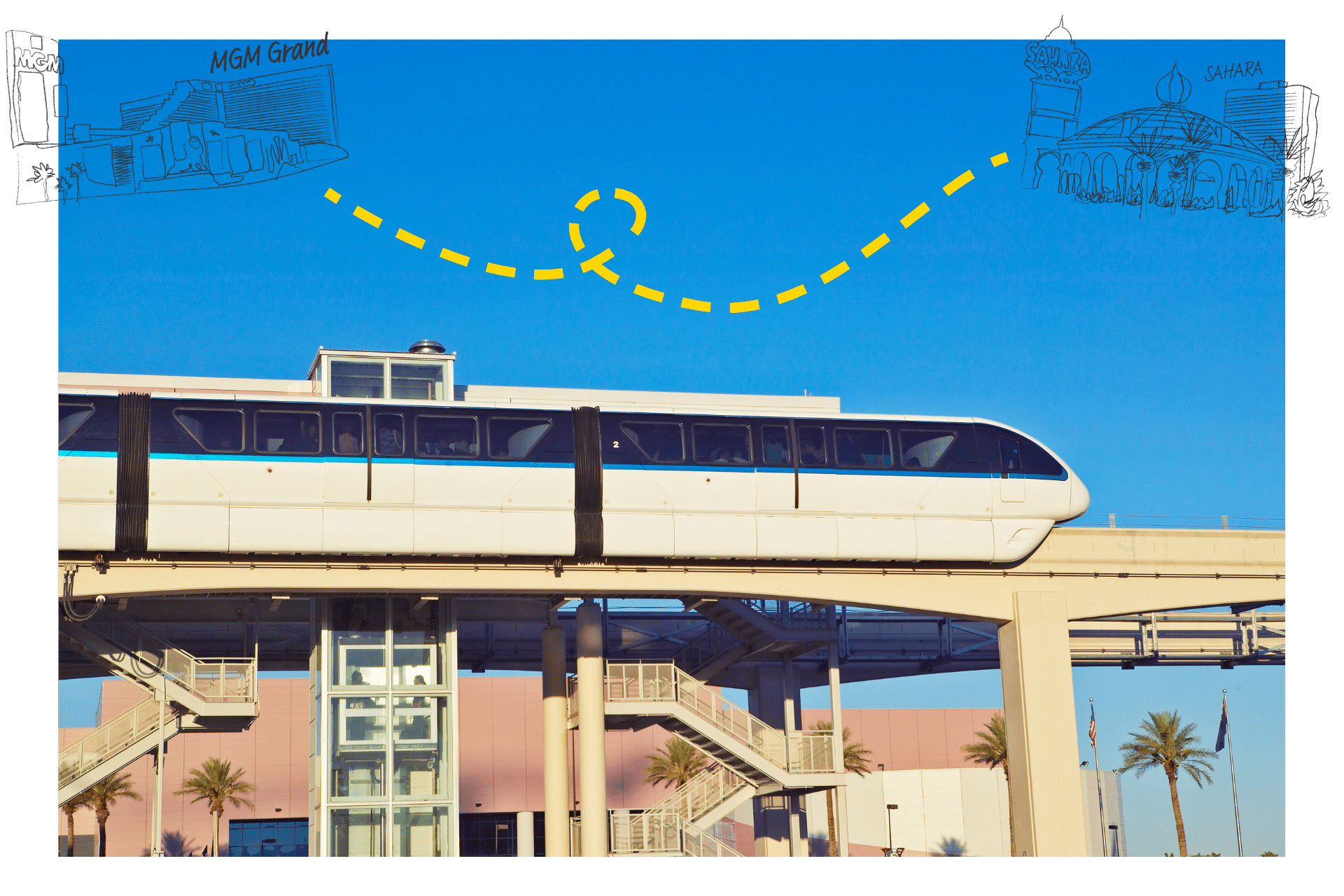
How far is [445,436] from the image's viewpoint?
36906 millimetres

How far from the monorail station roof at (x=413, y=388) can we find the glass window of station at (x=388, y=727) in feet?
20.0

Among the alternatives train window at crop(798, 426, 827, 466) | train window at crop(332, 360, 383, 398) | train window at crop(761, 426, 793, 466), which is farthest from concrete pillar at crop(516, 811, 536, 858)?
train window at crop(798, 426, 827, 466)


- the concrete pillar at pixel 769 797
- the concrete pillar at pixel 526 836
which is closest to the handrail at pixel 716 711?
the concrete pillar at pixel 769 797

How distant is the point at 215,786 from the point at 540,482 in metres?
44.5

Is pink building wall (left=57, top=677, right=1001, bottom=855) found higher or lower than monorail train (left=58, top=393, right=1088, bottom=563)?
lower

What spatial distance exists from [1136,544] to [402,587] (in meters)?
21.1

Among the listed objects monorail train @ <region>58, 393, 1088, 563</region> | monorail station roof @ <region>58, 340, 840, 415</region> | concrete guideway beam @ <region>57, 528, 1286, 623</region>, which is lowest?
concrete guideway beam @ <region>57, 528, 1286, 623</region>

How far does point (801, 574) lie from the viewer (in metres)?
39.6

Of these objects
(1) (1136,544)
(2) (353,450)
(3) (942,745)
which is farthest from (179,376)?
(3) (942,745)

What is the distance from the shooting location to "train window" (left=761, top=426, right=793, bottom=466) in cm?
3881

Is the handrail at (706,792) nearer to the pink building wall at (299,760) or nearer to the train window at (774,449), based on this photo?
the train window at (774,449)

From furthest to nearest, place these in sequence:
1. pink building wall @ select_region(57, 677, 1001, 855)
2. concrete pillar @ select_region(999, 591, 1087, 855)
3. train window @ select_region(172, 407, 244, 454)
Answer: pink building wall @ select_region(57, 677, 1001, 855), concrete pillar @ select_region(999, 591, 1087, 855), train window @ select_region(172, 407, 244, 454)

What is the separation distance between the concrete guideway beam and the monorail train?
0.71 metres

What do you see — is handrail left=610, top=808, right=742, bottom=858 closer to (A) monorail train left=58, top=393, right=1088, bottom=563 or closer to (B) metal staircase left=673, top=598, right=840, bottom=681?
(B) metal staircase left=673, top=598, right=840, bottom=681
